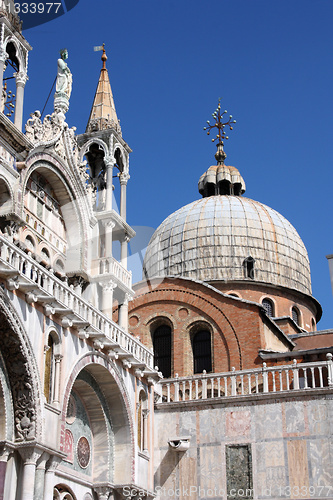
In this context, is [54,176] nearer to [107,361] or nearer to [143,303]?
[107,361]

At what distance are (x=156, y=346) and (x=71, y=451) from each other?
10622mm

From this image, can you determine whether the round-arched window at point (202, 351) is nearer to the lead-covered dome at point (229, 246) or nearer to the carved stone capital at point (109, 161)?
the lead-covered dome at point (229, 246)

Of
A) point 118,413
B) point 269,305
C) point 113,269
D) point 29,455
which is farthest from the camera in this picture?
point 269,305

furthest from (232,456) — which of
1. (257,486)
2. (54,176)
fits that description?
(54,176)

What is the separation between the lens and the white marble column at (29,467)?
1359 cm

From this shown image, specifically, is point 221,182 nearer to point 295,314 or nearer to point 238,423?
point 295,314

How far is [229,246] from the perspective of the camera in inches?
1359

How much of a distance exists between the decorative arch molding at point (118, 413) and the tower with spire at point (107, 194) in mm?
2796

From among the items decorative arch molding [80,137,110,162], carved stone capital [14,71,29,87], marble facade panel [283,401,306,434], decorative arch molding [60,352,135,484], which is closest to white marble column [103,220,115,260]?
decorative arch molding [80,137,110,162]

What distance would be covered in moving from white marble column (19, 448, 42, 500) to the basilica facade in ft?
0.08

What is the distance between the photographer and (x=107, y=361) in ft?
57.5

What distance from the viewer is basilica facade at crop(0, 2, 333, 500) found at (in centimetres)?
1420

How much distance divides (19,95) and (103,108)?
4.95m

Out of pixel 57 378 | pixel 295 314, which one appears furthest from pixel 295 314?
pixel 57 378
